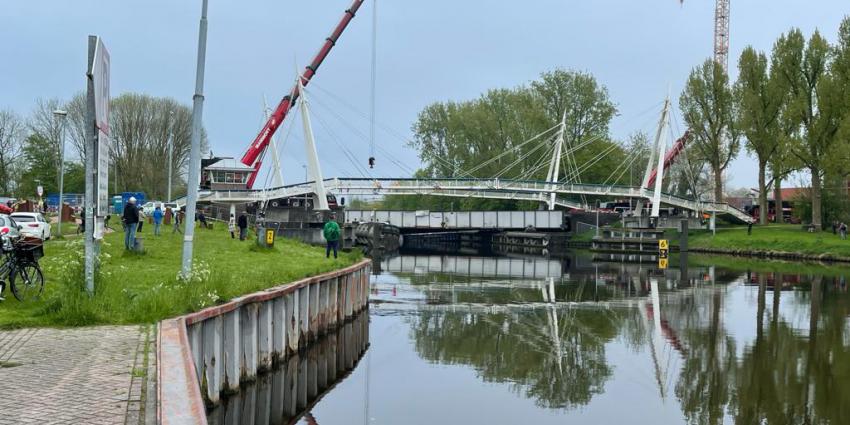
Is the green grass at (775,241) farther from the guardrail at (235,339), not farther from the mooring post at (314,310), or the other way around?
the mooring post at (314,310)

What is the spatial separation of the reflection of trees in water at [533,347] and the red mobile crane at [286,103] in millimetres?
47453

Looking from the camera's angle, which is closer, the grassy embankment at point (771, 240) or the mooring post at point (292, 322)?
the mooring post at point (292, 322)

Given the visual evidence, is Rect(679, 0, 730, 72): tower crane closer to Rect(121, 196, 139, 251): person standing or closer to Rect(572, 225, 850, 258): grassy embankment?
Rect(572, 225, 850, 258): grassy embankment

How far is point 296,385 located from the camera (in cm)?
1708

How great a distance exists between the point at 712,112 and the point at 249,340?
70044 millimetres

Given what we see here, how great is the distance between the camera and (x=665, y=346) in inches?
895

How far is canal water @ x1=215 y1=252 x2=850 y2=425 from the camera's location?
15742 mm

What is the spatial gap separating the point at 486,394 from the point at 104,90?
30.9 feet

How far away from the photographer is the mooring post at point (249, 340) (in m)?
15.5

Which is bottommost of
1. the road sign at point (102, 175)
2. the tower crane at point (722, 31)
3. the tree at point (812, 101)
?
the road sign at point (102, 175)

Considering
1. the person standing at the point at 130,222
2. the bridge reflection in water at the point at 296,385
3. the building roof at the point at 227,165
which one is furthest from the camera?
the building roof at the point at 227,165

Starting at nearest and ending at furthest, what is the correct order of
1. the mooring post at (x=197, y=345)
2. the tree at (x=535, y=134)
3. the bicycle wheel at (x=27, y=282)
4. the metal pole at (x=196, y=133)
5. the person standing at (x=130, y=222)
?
1. the mooring post at (x=197, y=345)
2. the bicycle wheel at (x=27, y=282)
3. the metal pole at (x=196, y=133)
4. the person standing at (x=130, y=222)
5. the tree at (x=535, y=134)

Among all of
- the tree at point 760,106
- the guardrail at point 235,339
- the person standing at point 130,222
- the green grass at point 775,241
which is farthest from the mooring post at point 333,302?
the tree at point 760,106

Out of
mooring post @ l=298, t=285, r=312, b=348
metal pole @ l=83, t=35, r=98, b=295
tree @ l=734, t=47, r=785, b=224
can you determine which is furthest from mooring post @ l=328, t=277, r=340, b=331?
tree @ l=734, t=47, r=785, b=224
